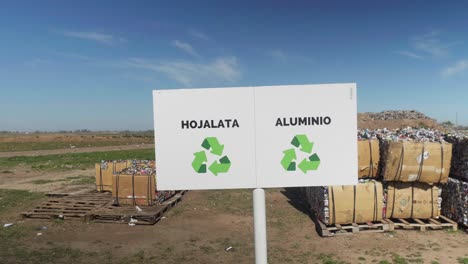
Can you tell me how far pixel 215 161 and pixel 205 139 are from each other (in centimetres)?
19

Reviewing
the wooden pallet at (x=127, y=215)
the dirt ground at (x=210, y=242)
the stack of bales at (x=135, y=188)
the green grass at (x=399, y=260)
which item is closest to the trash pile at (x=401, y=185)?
the dirt ground at (x=210, y=242)

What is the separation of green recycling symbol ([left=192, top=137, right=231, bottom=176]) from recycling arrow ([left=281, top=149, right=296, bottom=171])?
1.39 ft

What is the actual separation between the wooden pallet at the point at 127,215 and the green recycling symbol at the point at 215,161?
7886 millimetres

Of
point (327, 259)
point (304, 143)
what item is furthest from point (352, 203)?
point (304, 143)

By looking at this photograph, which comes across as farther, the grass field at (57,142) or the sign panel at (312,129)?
the grass field at (57,142)

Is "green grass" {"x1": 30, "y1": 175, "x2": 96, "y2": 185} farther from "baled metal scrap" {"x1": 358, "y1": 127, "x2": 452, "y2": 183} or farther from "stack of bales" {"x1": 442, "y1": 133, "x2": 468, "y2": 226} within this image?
"stack of bales" {"x1": 442, "y1": 133, "x2": 468, "y2": 226}

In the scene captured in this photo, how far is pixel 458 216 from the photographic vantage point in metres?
8.62

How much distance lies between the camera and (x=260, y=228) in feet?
8.53

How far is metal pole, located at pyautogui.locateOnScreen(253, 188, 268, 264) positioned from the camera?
257 cm

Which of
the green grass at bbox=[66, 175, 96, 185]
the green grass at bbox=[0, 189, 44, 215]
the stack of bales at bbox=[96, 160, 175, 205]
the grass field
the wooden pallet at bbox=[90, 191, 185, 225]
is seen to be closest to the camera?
the wooden pallet at bbox=[90, 191, 185, 225]

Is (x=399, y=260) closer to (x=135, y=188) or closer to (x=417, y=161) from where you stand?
(x=417, y=161)

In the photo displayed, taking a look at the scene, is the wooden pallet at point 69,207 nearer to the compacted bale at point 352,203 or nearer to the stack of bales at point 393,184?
the compacted bale at point 352,203

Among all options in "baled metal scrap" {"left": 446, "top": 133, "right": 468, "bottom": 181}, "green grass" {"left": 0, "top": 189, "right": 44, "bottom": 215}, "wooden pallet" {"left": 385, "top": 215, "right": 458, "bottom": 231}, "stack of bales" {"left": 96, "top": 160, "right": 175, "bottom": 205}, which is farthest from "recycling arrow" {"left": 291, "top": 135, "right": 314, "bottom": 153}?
"green grass" {"left": 0, "top": 189, "right": 44, "bottom": 215}

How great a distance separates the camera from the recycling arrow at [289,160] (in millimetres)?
2496
